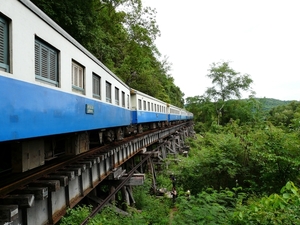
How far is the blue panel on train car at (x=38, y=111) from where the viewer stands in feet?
9.02

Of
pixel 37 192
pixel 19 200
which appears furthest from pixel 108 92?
pixel 19 200

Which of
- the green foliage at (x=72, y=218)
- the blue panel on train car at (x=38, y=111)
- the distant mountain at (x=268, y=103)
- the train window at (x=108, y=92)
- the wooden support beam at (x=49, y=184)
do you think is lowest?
the green foliage at (x=72, y=218)

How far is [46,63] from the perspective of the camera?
3859mm

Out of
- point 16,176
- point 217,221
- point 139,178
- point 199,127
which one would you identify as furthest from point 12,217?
point 199,127

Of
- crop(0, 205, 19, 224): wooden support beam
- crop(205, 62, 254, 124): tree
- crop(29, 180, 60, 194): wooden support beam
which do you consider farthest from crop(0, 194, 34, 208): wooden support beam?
crop(205, 62, 254, 124): tree

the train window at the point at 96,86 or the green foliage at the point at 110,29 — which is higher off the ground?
the green foliage at the point at 110,29

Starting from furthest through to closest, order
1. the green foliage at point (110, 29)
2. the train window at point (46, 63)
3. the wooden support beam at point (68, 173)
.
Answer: the green foliage at point (110, 29) < the wooden support beam at point (68, 173) < the train window at point (46, 63)

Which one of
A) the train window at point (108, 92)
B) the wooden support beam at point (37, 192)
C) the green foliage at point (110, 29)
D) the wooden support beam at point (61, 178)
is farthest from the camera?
the green foliage at point (110, 29)

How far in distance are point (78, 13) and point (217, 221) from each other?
487 inches

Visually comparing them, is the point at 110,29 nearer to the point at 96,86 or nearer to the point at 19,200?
the point at 96,86

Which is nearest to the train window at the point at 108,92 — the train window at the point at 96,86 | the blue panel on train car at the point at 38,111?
the train window at the point at 96,86

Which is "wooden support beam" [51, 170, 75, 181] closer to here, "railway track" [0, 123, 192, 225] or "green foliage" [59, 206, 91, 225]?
"railway track" [0, 123, 192, 225]

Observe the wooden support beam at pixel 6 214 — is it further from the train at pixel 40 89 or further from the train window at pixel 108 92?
the train window at pixel 108 92

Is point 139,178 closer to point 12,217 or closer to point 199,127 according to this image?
point 12,217
